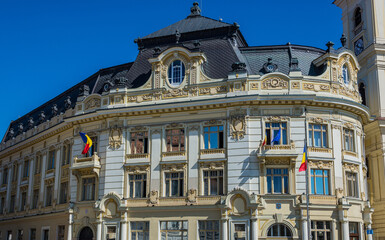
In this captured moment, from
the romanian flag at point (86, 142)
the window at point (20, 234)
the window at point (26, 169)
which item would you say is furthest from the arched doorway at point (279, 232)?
the window at point (26, 169)

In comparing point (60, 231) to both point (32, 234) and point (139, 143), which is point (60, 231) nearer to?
point (32, 234)

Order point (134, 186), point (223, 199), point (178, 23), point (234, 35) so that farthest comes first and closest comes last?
point (178, 23) < point (234, 35) < point (134, 186) < point (223, 199)

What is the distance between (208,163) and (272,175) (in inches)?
201

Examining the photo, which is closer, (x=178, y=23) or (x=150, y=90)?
(x=150, y=90)

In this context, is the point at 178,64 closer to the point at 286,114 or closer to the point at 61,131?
the point at 286,114

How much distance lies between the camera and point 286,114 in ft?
130

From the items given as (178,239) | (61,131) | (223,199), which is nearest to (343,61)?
(223,199)

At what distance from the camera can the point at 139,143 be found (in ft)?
140

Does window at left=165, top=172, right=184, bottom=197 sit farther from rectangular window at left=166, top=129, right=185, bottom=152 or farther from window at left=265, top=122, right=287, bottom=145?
window at left=265, top=122, right=287, bottom=145

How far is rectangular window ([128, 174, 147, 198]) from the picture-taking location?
136 ft

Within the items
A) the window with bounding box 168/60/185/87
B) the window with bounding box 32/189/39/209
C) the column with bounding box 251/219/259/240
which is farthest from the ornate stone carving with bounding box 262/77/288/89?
the window with bounding box 32/189/39/209

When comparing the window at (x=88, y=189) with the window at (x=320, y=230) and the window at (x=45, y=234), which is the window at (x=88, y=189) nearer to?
the window at (x=45, y=234)

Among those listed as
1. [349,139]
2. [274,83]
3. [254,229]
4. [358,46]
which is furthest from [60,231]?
[358,46]

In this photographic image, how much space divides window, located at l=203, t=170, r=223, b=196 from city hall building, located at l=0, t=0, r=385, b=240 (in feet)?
0.27
